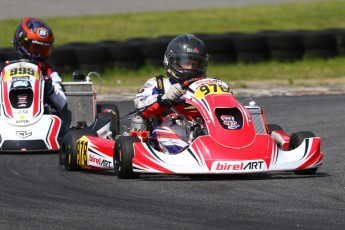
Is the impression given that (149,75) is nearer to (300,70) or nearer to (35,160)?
(300,70)

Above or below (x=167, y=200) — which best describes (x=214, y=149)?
above

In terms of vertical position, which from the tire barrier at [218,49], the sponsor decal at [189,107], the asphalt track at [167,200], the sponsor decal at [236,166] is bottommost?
the asphalt track at [167,200]

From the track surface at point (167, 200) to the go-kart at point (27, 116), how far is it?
70 centimetres

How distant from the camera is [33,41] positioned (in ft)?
37.1

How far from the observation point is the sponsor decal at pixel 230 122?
8.00m

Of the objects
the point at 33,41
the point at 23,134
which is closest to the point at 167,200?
the point at 23,134

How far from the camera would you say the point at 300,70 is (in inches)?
747

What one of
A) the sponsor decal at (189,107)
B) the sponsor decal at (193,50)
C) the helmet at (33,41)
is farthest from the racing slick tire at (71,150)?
the helmet at (33,41)

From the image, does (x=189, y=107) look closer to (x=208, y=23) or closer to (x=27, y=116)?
(x=27, y=116)

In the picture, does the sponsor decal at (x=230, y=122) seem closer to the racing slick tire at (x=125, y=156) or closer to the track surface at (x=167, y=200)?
the track surface at (x=167, y=200)

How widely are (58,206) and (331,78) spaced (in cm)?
1195

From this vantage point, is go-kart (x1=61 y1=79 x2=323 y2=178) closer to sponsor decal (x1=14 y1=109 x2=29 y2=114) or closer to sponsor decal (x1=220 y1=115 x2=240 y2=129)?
sponsor decal (x1=220 y1=115 x2=240 y2=129)

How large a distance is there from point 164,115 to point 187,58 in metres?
0.51

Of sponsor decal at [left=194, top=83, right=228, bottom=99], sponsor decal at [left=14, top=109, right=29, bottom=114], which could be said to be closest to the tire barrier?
sponsor decal at [left=14, top=109, right=29, bottom=114]
